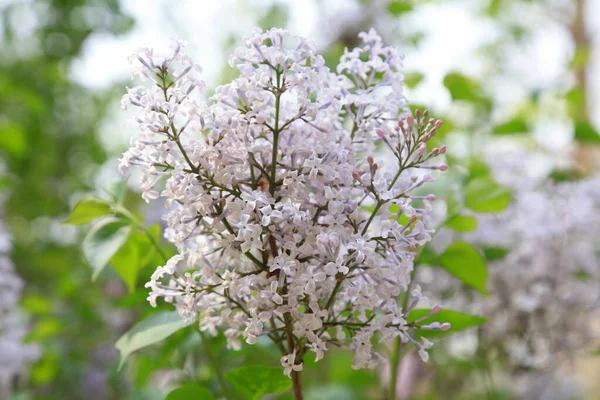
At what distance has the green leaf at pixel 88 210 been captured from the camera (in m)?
0.48

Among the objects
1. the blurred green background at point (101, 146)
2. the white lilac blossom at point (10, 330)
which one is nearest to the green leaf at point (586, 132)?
the blurred green background at point (101, 146)

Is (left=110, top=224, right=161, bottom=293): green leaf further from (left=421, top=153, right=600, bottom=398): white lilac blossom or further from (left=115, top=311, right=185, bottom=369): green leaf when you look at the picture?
(left=421, top=153, right=600, bottom=398): white lilac blossom

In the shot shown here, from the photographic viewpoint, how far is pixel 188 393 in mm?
423

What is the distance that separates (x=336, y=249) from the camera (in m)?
0.34

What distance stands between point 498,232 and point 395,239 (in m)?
0.55

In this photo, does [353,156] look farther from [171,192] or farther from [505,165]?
[505,165]

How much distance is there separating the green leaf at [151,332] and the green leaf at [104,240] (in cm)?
5

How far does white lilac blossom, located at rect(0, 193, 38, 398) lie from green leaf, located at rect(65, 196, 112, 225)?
443 mm

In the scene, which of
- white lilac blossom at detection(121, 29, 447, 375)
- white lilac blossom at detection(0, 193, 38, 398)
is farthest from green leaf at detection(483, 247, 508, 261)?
white lilac blossom at detection(0, 193, 38, 398)

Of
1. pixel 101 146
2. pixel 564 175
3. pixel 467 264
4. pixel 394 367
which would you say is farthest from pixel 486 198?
pixel 101 146

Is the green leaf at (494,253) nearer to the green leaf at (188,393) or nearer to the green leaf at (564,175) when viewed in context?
the green leaf at (564,175)

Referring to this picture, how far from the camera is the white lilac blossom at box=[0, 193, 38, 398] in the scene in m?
0.86

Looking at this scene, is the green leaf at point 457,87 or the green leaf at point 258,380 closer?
the green leaf at point 258,380

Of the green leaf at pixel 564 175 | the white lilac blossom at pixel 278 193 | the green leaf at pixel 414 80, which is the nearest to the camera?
the white lilac blossom at pixel 278 193
